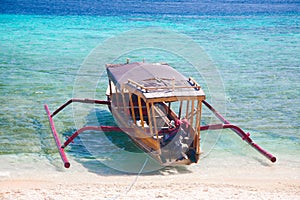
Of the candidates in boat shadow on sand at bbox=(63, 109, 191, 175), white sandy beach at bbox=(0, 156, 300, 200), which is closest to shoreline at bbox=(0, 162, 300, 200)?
white sandy beach at bbox=(0, 156, 300, 200)

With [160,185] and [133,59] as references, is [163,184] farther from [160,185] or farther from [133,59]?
[133,59]

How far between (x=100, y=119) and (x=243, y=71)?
10740 mm

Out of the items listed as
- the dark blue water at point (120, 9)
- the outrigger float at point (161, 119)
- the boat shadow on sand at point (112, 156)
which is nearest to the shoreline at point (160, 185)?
the boat shadow on sand at point (112, 156)

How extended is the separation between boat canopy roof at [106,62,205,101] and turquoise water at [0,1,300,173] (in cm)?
212

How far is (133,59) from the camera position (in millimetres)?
26156

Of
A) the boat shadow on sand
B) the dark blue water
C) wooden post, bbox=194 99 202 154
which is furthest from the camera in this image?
the dark blue water

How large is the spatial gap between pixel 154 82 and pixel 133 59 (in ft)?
49.2

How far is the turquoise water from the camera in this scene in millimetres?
13352

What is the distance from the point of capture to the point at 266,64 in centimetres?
2559

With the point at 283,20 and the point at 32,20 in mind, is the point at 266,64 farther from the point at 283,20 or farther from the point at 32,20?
the point at 32,20

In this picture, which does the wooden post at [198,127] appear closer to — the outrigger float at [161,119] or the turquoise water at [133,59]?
the outrigger float at [161,119]

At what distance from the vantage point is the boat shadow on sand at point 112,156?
37.6ft

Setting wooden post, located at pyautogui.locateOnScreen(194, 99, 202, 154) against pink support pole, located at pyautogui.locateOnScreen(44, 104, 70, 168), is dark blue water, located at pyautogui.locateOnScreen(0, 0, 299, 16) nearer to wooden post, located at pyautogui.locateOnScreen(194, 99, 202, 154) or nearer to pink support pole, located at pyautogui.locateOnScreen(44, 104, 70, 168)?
pink support pole, located at pyautogui.locateOnScreen(44, 104, 70, 168)

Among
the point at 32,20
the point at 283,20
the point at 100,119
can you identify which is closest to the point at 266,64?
the point at 100,119
